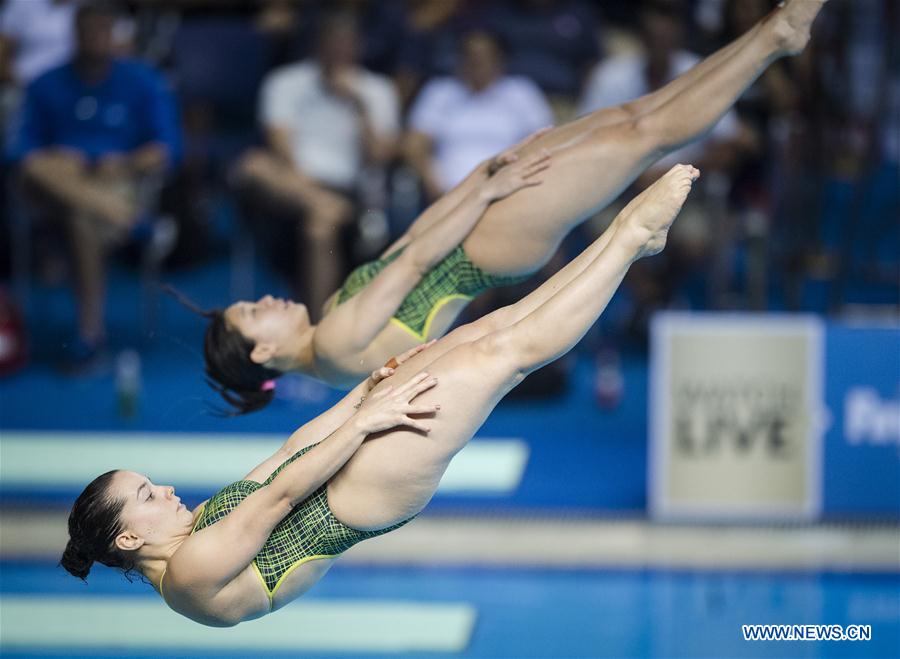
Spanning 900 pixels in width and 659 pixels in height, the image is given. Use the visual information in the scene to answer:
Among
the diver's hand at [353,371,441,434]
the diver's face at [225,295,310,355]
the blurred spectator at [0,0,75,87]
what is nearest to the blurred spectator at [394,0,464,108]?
the blurred spectator at [0,0,75,87]

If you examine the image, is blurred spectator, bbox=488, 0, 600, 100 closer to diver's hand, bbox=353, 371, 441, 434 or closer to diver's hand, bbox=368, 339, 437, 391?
diver's hand, bbox=368, 339, 437, 391

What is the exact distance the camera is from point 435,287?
361 centimetres

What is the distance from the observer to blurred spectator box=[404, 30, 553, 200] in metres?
6.18

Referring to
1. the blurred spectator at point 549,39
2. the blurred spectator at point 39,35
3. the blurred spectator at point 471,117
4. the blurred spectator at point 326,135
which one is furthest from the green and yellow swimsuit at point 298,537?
the blurred spectator at point 39,35

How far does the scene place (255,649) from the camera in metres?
4.41

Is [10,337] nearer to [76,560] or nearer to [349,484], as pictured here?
[76,560]

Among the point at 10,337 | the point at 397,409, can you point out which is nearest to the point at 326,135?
the point at 10,337

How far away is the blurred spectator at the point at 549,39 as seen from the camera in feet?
21.8

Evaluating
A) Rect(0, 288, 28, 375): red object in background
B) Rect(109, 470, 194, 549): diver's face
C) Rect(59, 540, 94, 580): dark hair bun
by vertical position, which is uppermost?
Rect(109, 470, 194, 549): diver's face

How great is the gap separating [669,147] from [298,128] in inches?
125

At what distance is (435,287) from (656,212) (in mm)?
913

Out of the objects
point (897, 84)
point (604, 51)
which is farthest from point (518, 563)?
point (897, 84)

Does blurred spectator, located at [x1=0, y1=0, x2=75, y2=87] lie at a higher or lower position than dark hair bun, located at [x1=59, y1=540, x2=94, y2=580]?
higher

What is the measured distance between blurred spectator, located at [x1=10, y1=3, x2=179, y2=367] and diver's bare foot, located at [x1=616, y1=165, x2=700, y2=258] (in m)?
3.89
